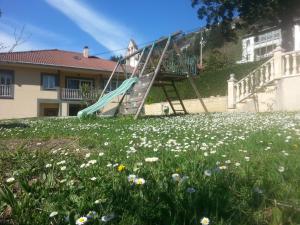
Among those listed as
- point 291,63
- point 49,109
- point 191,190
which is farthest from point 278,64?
point 49,109

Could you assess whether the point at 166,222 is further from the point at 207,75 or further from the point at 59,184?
the point at 207,75

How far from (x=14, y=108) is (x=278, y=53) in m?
A: 25.1

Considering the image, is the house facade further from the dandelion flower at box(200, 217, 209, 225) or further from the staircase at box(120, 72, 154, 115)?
the dandelion flower at box(200, 217, 209, 225)

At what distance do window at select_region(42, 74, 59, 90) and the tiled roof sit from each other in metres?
1.46

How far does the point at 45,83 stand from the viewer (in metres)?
33.2

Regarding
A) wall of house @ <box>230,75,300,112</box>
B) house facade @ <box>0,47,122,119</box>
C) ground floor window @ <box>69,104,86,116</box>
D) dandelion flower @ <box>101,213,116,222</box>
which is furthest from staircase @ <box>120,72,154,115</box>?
ground floor window @ <box>69,104,86,116</box>

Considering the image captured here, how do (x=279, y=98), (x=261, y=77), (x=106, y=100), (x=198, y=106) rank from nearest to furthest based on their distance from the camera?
(x=279, y=98) < (x=106, y=100) < (x=261, y=77) < (x=198, y=106)

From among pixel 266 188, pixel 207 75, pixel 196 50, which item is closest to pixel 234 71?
pixel 207 75

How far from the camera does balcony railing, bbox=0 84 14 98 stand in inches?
1214

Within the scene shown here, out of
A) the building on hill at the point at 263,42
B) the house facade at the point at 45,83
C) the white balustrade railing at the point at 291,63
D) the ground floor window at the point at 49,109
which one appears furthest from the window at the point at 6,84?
the building on hill at the point at 263,42

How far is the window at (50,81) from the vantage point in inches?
1302

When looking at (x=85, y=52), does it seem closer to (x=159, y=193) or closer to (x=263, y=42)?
(x=263, y=42)

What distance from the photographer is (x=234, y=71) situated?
69.9 feet

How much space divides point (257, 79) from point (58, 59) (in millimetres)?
24614
